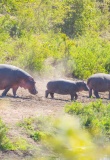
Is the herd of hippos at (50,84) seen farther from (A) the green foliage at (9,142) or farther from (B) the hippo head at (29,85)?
(A) the green foliage at (9,142)

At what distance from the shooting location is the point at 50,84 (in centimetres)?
1875

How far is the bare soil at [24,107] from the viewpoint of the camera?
13328 mm

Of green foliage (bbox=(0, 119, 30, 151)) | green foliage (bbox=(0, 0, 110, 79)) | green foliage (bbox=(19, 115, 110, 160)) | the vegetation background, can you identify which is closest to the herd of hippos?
the vegetation background

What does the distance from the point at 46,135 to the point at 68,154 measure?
34.9 inches

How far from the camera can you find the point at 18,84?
701 inches

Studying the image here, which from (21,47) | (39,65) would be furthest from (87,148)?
(21,47)

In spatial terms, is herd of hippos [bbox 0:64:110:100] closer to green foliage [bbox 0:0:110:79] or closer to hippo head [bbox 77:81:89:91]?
hippo head [bbox 77:81:89:91]

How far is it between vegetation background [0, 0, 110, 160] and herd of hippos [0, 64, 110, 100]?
2.59 metres

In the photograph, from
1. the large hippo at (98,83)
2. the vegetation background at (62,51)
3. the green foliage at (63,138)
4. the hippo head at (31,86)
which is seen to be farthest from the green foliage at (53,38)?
the green foliage at (63,138)

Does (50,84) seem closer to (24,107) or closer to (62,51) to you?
(24,107)

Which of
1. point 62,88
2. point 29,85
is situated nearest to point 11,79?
point 29,85

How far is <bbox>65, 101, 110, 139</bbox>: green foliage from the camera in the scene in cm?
1445

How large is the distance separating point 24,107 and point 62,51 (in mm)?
10108

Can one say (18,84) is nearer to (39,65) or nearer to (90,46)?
(39,65)
